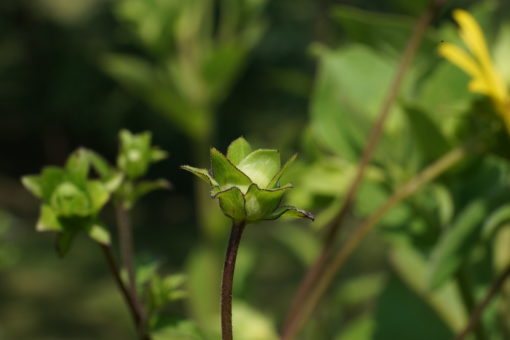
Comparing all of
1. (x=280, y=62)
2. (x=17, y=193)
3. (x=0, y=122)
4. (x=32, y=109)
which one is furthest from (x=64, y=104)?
(x=280, y=62)

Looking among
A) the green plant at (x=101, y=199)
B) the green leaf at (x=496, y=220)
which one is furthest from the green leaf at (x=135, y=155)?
the green leaf at (x=496, y=220)

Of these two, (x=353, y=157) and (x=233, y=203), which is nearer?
(x=233, y=203)

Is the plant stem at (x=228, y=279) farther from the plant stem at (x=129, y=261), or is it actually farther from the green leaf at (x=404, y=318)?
the green leaf at (x=404, y=318)

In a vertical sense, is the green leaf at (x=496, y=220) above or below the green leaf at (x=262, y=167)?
above

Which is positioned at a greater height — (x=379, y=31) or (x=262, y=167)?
(x=379, y=31)

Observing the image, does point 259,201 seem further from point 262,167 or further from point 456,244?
point 456,244

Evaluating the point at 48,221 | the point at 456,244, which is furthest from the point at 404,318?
the point at 48,221

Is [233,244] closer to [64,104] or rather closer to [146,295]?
[146,295]
